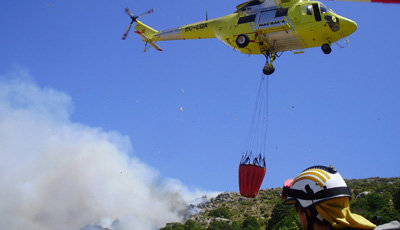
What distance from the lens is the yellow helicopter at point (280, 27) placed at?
19062 mm

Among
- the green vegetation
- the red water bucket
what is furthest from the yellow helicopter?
the green vegetation

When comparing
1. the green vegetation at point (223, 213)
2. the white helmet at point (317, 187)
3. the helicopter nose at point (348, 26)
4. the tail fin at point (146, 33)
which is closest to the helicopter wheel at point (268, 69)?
the helicopter nose at point (348, 26)

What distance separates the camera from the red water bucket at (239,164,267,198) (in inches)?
572

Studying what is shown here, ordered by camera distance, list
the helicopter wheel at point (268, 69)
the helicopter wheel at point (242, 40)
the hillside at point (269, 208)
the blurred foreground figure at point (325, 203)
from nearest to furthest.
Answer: the blurred foreground figure at point (325, 203)
the helicopter wheel at point (242, 40)
the helicopter wheel at point (268, 69)
the hillside at point (269, 208)

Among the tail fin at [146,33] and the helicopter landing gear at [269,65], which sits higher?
the tail fin at [146,33]

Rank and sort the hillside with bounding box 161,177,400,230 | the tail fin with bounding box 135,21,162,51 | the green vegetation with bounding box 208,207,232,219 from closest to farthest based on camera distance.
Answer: the tail fin with bounding box 135,21,162,51 < the hillside with bounding box 161,177,400,230 < the green vegetation with bounding box 208,207,232,219

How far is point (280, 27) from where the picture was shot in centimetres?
1923

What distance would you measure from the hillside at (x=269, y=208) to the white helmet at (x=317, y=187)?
27.3 m

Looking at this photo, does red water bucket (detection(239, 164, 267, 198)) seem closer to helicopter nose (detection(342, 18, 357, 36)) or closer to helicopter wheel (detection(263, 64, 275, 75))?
helicopter wheel (detection(263, 64, 275, 75))

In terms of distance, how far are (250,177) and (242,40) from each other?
8336 millimetres

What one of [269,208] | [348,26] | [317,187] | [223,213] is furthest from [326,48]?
[223,213]

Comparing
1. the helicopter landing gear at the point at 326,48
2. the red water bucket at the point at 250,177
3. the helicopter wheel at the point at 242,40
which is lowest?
the red water bucket at the point at 250,177

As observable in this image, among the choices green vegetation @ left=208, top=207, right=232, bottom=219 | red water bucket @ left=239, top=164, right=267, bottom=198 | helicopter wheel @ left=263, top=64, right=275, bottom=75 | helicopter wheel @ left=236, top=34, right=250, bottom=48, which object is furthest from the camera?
green vegetation @ left=208, top=207, right=232, bottom=219

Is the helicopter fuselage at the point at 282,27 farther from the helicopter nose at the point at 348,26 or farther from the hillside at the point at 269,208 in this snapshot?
the hillside at the point at 269,208
